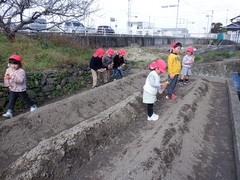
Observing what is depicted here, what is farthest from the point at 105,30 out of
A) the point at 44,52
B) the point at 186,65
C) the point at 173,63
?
the point at 173,63

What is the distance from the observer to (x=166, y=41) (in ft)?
95.2

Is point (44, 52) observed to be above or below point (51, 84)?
above

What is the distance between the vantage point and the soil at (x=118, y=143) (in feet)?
9.67

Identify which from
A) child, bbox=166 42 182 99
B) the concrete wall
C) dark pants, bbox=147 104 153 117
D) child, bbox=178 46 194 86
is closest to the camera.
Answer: dark pants, bbox=147 104 153 117

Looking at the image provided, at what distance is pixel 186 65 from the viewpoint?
834 cm

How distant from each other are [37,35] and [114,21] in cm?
2215

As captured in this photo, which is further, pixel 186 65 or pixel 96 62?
pixel 186 65

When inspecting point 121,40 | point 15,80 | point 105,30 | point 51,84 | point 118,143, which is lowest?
point 118,143

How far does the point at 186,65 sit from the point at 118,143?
5426 mm

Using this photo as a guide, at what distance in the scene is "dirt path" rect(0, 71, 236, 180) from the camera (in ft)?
9.69

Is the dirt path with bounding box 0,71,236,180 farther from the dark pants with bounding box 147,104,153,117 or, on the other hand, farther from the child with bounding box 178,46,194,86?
the child with bounding box 178,46,194,86

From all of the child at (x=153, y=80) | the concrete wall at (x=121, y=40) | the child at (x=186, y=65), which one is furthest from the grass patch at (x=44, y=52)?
the child at (x=153, y=80)

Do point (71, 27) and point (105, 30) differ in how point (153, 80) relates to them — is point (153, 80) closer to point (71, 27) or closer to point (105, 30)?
point (71, 27)

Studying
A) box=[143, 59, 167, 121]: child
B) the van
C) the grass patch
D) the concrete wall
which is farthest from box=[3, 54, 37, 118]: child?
the concrete wall
